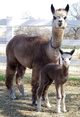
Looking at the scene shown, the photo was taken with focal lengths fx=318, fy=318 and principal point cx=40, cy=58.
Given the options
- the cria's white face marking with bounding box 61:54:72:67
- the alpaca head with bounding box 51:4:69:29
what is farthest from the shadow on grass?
the alpaca head with bounding box 51:4:69:29

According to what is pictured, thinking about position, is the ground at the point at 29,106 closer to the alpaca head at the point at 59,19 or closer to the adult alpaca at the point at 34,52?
the adult alpaca at the point at 34,52

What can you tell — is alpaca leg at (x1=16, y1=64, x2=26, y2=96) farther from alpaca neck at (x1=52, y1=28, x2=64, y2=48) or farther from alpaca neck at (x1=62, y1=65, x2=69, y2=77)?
alpaca neck at (x1=62, y1=65, x2=69, y2=77)

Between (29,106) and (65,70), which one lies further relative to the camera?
(29,106)

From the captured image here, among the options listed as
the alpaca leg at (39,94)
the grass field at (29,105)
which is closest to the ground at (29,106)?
the grass field at (29,105)

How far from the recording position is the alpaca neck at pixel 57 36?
578cm

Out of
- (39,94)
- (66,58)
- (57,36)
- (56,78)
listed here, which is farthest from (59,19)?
(39,94)

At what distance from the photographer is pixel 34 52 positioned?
20.7 ft

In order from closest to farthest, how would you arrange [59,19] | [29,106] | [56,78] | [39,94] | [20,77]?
[56,78] → [59,19] → [39,94] → [29,106] → [20,77]

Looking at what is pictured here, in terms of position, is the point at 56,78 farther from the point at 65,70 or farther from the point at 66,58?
the point at 66,58

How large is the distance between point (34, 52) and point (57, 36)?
70 centimetres

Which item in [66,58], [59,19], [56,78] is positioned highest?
[59,19]

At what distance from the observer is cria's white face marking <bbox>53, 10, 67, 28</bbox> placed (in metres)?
5.65

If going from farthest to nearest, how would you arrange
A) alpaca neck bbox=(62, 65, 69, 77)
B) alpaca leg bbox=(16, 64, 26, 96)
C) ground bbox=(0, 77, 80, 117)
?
alpaca leg bbox=(16, 64, 26, 96) < ground bbox=(0, 77, 80, 117) < alpaca neck bbox=(62, 65, 69, 77)

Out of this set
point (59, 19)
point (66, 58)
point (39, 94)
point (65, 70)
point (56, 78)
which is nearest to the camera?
point (66, 58)
